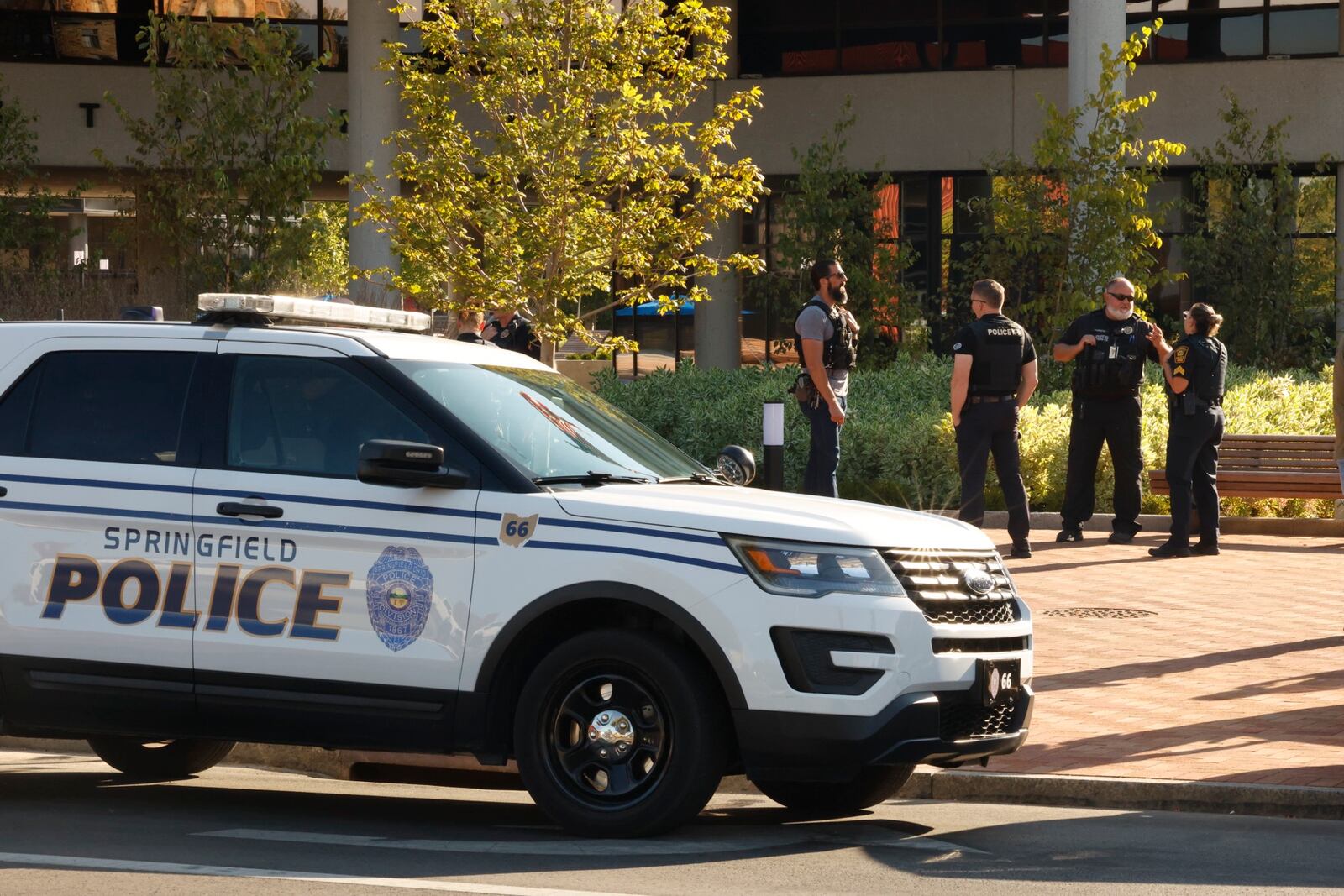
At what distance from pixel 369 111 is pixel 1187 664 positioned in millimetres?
20445

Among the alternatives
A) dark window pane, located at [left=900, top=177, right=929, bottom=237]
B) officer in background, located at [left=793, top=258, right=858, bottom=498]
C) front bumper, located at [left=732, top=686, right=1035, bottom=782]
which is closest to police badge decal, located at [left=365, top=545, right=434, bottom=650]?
front bumper, located at [left=732, top=686, right=1035, bottom=782]

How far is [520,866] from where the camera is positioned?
252 inches

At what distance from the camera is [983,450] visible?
14.7 meters

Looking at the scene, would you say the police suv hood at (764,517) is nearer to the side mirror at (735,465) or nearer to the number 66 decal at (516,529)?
the number 66 decal at (516,529)

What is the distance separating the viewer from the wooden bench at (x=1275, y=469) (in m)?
17.0

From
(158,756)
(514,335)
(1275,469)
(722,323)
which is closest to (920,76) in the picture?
(722,323)

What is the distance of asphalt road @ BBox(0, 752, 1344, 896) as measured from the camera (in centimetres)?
616

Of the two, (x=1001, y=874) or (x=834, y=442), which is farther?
(x=834, y=442)

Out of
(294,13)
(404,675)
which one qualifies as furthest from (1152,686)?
(294,13)

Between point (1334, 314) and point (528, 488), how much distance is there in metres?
24.3

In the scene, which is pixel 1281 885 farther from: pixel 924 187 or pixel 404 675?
pixel 924 187

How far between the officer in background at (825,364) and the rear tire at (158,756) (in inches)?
258

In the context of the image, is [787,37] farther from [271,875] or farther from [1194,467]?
[271,875]

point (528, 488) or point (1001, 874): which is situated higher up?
point (528, 488)
